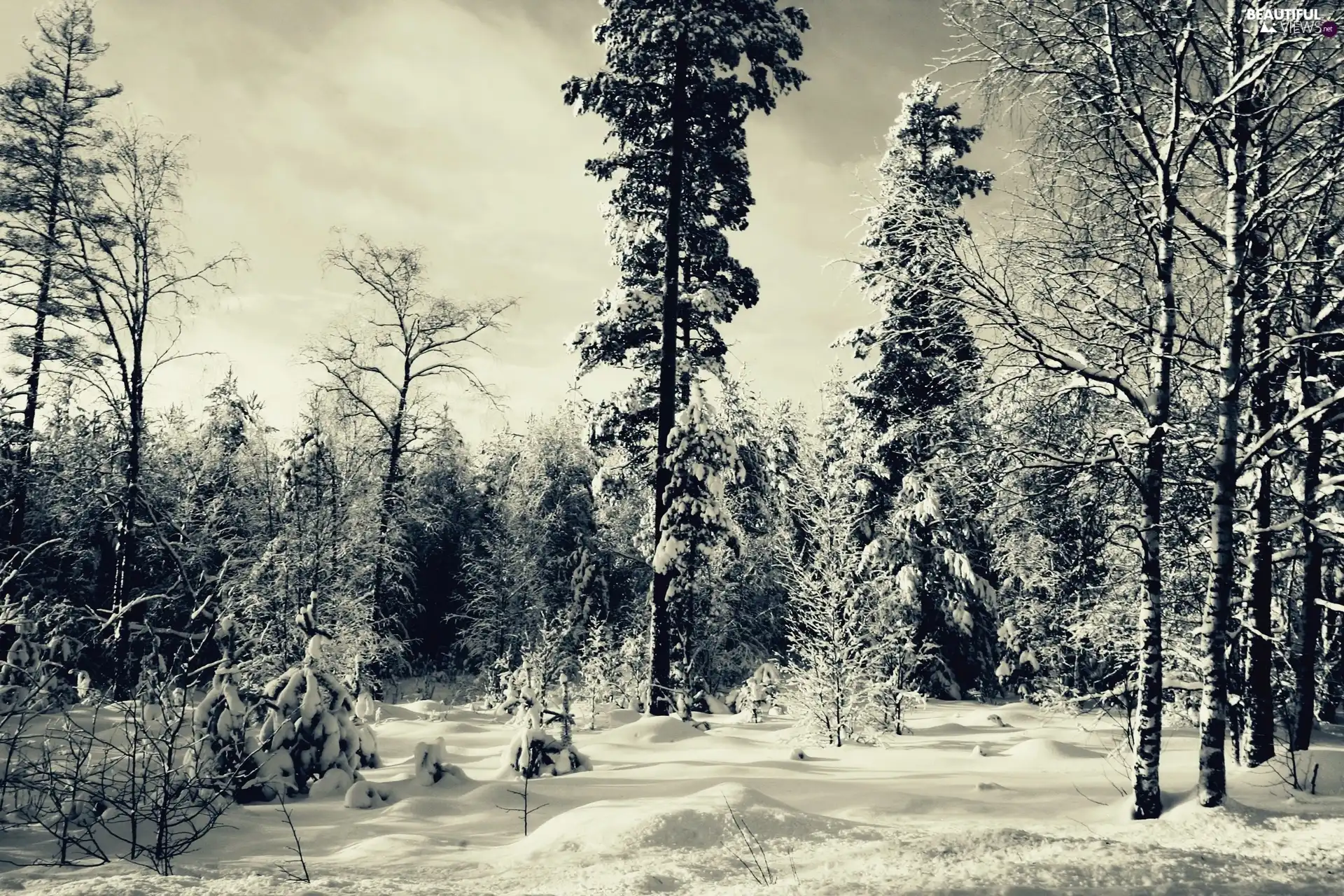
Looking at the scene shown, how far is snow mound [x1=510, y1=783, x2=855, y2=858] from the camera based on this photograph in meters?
5.50

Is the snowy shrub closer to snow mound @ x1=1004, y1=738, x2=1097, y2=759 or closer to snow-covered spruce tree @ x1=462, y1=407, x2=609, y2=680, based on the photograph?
snow mound @ x1=1004, y1=738, x2=1097, y2=759

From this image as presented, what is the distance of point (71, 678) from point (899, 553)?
1709 centimetres

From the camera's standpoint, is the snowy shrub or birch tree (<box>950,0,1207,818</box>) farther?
the snowy shrub

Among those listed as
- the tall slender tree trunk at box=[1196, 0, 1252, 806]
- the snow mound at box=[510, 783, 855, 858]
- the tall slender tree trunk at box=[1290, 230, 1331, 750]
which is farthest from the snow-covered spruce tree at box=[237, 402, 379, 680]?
the tall slender tree trunk at box=[1290, 230, 1331, 750]

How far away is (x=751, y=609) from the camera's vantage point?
100ft

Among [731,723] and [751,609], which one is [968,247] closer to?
[731,723]

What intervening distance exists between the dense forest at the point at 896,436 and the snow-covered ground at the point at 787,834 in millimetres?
844

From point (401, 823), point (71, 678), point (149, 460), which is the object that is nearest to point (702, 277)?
point (401, 823)

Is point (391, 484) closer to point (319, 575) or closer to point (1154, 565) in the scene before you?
point (319, 575)

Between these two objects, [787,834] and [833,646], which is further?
[833,646]

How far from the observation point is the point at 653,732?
1159cm

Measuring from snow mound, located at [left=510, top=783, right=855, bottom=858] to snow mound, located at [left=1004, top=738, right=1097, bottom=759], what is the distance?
500 cm

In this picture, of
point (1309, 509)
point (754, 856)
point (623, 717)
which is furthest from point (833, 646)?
point (754, 856)

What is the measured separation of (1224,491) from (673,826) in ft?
17.7
